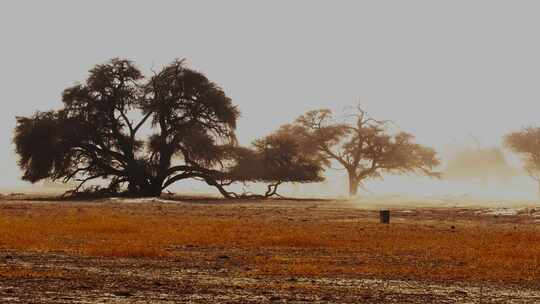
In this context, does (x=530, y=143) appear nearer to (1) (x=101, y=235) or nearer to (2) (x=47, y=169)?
(2) (x=47, y=169)

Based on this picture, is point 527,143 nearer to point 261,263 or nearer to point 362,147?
point 362,147

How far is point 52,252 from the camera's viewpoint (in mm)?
21484

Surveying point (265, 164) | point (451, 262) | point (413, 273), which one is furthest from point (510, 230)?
point (265, 164)

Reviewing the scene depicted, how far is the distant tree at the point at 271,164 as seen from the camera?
70.8 m

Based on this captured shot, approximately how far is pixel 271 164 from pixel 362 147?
23.7 metres

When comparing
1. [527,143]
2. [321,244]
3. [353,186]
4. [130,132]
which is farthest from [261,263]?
[527,143]

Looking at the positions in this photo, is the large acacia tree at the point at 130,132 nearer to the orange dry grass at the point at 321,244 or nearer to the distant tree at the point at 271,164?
the distant tree at the point at 271,164

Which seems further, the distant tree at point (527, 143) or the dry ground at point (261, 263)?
the distant tree at point (527, 143)

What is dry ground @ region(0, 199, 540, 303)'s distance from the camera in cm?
1480

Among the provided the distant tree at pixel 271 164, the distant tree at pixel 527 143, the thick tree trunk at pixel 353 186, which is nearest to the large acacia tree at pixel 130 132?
the distant tree at pixel 271 164

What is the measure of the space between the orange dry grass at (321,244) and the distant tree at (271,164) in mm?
34860

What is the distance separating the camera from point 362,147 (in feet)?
308

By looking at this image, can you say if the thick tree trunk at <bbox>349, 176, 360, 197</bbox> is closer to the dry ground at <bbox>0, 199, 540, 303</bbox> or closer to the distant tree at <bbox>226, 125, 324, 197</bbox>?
the distant tree at <bbox>226, 125, 324, 197</bbox>

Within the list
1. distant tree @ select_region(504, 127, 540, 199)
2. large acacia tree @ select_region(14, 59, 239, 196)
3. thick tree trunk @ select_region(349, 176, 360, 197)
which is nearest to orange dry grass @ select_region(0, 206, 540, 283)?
large acacia tree @ select_region(14, 59, 239, 196)
